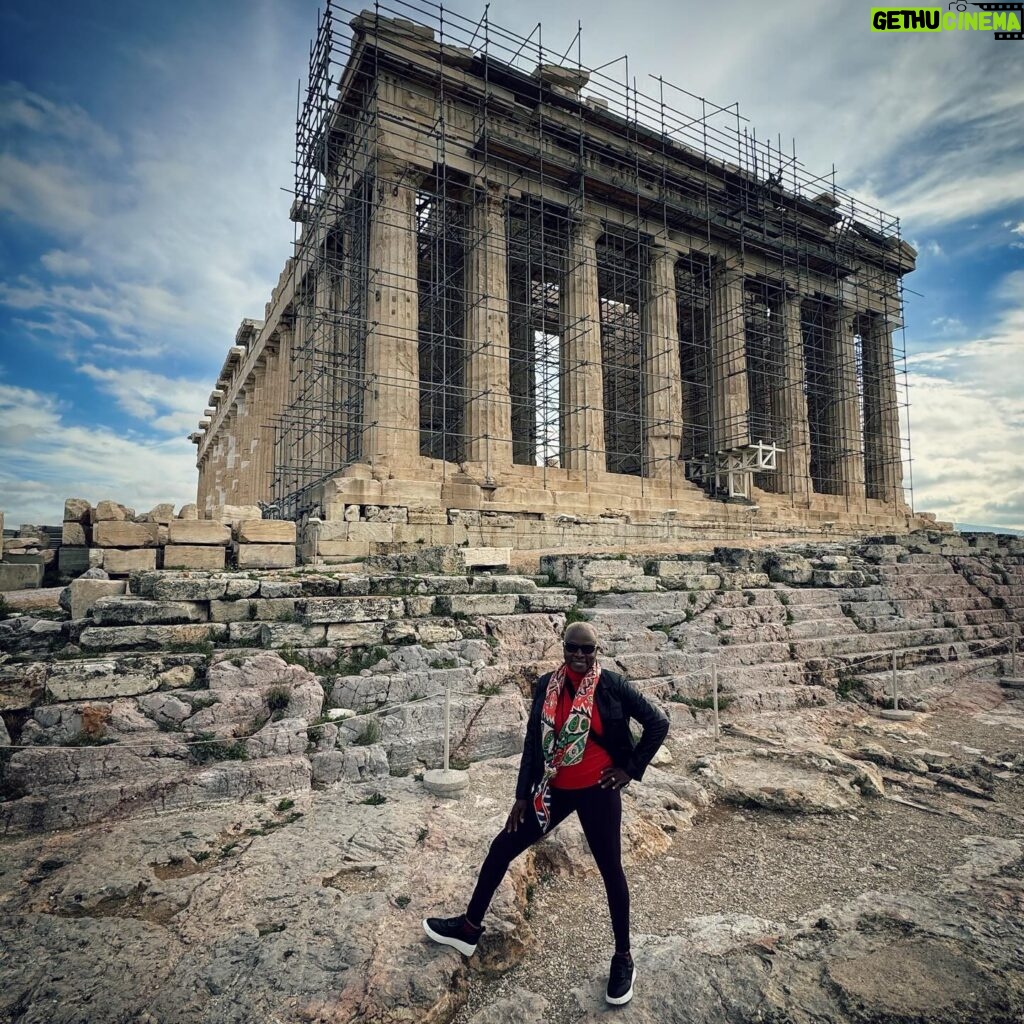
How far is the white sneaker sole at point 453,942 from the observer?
296cm

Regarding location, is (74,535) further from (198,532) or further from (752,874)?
(752,874)

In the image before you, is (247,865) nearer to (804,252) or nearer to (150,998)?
(150,998)

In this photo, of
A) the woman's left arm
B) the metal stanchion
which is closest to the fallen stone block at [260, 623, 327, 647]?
the metal stanchion

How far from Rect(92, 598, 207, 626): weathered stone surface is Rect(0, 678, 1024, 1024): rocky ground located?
227 cm

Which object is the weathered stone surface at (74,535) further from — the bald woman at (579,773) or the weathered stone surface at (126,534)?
the bald woman at (579,773)

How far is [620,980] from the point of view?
2.80 metres

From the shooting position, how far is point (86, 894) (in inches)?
132

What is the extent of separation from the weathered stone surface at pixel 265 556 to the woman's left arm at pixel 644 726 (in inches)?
376

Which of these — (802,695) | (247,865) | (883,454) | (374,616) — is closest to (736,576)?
(802,695)

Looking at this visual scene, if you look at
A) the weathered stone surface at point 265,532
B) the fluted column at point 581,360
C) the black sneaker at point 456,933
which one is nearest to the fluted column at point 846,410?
the fluted column at point 581,360

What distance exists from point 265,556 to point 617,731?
9.74 meters

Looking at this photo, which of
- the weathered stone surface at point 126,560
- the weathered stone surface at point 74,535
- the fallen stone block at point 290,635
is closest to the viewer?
the fallen stone block at point 290,635

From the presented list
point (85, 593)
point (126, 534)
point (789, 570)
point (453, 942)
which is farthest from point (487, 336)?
point (453, 942)

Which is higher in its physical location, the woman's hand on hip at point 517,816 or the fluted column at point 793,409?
the fluted column at point 793,409
